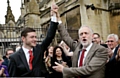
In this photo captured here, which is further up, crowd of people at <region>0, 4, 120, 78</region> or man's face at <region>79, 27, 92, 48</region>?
man's face at <region>79, 27, 92, 48</region>

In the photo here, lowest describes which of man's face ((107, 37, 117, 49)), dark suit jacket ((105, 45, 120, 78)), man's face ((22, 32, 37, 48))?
dark suit jacket ((105, 45, 120, 78))

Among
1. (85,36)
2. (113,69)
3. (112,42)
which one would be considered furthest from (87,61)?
(112,42)

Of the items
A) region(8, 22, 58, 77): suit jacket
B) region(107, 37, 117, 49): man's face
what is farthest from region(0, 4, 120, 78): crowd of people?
region(107, 37, 117, 49): man's face

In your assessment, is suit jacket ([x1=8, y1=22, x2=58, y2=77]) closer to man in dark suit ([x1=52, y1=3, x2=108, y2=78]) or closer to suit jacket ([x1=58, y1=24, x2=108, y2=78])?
man in dark suit ([x1=52, y1=3, x2=108, y2=78])

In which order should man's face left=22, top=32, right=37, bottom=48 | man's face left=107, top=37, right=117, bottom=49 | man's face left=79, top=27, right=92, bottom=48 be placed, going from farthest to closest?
man's face left=107, top=37, right=117, bottom=49, man's face left=79, top=27, right=92, bottom=48, man's face left=22, top=32, right=37, bottom=48

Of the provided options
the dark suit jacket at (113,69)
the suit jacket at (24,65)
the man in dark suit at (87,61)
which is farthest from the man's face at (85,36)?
the suit jacket at (24,65)

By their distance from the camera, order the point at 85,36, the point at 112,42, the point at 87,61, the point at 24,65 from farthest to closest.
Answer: the point at 112,42
the point at 85,36
the point at 87,61
the point at 24,65

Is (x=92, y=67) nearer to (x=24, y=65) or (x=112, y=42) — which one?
(x=24, y=65)

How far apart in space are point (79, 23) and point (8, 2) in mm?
34417

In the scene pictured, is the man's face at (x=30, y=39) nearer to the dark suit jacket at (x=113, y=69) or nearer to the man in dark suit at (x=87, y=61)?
the man in dark suit at (x=87, y=61)

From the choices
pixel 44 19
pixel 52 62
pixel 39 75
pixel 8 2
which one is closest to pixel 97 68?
pixel 39 75

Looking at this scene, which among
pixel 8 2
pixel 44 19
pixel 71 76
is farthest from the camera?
pixel 8 2

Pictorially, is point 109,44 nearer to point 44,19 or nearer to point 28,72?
point 28,72

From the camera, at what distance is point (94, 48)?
4840 millimetres
